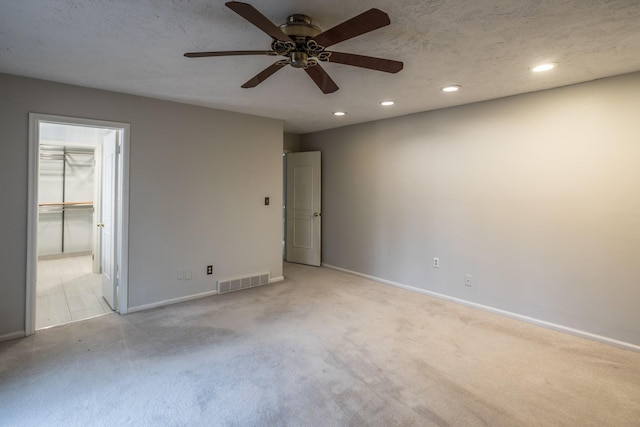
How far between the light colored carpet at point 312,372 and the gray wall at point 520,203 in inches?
17.6

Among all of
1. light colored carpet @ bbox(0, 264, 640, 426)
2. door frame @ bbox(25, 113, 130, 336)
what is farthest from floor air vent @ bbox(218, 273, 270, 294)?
door frame @ bbox(25, 113, 130, 336)

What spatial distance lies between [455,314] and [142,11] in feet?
12.5

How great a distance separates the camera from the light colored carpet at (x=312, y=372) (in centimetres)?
197

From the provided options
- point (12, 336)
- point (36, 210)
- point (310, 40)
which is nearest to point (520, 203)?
point (310, 40)

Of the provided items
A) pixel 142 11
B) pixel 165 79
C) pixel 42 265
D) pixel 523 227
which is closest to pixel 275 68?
pixel 142 11

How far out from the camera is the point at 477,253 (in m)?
3.79

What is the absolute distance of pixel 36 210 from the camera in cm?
300

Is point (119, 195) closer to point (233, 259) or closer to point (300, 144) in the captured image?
point (233, 259)

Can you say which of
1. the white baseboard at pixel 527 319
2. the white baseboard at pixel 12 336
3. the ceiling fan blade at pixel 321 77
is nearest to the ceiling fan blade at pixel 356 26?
the ceiling fan blade at pixel 321 77

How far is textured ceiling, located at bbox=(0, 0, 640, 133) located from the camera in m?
1.80

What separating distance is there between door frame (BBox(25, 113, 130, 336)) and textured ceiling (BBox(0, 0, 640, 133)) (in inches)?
14.9

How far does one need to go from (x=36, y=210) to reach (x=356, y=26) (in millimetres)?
3270

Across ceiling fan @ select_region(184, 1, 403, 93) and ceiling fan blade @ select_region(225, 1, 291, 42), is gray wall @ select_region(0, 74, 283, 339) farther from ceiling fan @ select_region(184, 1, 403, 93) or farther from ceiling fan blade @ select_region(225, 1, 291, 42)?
ceiling fan blade @ select_region(225, 1, 291, 42)

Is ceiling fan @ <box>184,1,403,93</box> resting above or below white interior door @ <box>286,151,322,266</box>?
above
